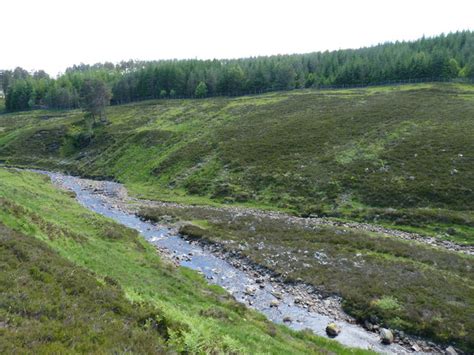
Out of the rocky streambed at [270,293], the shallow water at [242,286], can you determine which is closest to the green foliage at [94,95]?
the shallow water at [242,286]

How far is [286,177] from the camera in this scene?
55.0 metres

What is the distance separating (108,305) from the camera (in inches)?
550

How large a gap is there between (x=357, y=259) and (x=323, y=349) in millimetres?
14081

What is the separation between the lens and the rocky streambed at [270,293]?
21594 millimetres

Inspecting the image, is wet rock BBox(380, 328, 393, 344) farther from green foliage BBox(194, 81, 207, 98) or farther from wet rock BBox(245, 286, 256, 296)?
green foliage BBox(194, 81, 207, 98)

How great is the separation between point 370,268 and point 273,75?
123m

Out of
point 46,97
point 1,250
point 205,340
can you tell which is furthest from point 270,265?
point 46,97

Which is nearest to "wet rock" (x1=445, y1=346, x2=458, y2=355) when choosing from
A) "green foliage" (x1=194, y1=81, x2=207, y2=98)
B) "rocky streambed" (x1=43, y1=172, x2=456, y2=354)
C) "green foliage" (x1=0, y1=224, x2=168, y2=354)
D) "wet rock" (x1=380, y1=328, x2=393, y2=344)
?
"rocky streambed" (x1=43, y1=172, x2=456, y2=354)

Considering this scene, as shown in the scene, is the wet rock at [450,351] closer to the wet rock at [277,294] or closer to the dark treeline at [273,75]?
the wet rock at [277,294]

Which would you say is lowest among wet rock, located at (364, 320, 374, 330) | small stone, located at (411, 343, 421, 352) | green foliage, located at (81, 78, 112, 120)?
wet rock, located at (364, 320, 374, 330)

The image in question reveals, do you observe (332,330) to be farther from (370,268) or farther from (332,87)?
(332,87)

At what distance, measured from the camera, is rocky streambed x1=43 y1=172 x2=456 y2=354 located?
21594 mm

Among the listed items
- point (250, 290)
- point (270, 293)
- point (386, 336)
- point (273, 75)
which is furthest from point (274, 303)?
point (273, 75)

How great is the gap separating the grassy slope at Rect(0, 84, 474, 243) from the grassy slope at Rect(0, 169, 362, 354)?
2588cm
